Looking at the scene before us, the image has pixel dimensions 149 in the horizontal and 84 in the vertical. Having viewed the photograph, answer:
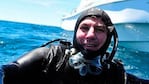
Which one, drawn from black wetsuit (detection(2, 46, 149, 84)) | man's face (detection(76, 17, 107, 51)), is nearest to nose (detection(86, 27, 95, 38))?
man's face (detection(76, 17, 107, 51))

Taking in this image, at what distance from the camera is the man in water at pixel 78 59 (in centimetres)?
208

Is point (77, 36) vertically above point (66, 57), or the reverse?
point (77, 36)

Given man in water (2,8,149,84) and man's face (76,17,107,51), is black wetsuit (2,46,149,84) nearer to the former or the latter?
man in water (2,8,149,84)

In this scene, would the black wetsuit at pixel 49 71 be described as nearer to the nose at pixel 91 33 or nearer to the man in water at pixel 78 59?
the man in water at pixel 78 59

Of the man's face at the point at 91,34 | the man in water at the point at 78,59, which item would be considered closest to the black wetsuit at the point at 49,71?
the man in water at the point at 78,59

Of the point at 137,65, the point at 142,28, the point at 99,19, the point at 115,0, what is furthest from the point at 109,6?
the point at 99,19

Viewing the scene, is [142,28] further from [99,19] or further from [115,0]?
[99,19]

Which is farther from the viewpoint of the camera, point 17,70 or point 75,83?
point 75,83

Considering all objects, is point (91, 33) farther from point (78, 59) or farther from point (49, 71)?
point (49, 71)

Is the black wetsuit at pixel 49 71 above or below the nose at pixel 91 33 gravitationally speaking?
below

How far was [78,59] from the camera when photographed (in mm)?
2139

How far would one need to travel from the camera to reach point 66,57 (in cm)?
220

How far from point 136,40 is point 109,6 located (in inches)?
78.5

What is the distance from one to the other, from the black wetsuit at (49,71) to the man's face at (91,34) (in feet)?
0.63
